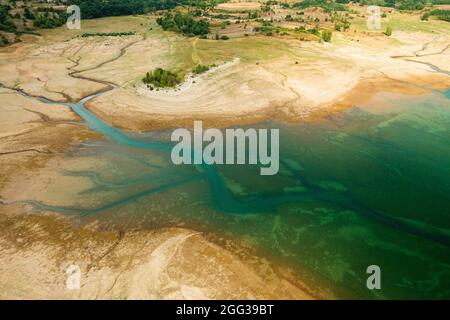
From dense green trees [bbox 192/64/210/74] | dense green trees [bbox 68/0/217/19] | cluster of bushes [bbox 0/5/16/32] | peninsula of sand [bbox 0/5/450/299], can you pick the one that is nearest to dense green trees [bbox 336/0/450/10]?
peninsula of sand [bbox 0/5/450/299]

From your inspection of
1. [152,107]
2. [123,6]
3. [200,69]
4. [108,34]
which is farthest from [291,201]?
[123,6]

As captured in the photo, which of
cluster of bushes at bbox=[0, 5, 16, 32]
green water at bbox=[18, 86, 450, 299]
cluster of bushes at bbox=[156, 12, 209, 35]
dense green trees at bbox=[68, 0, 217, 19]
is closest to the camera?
green water at bbox=[18, 86, 450, 299]

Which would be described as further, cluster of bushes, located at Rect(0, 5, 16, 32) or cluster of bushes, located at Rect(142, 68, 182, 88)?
cluster of bushes, located at Rect(0, 5, 16, 32)

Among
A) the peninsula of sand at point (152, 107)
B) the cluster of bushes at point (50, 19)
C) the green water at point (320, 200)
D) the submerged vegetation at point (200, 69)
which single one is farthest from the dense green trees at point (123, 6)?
the green water at point (320, 200)

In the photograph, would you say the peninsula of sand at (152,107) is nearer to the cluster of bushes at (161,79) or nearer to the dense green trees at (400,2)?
the cluster of bushes at (161,79)

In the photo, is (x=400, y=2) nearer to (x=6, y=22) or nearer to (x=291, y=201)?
(x=6, y=22)

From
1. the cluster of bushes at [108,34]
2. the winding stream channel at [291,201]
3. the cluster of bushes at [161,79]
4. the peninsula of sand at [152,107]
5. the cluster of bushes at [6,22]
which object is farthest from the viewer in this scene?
the cluster of bushes at [108,34]

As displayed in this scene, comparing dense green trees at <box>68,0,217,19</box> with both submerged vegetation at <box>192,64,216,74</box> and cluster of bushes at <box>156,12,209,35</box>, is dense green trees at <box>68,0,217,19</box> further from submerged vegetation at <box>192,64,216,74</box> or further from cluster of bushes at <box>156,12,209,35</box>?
submerged vegetation at <box>192,64,216,74</box>
